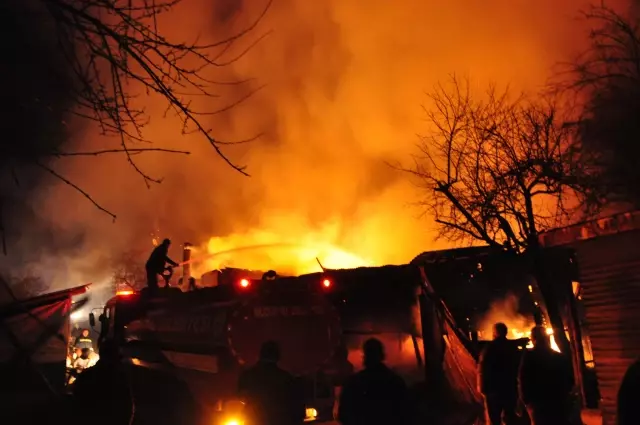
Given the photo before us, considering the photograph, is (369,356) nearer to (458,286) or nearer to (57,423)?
(57,423)

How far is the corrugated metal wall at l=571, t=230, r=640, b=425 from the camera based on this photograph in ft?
19.5

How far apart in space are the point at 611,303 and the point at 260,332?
192 inches

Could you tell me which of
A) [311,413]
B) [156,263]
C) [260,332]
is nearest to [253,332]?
[260,332]

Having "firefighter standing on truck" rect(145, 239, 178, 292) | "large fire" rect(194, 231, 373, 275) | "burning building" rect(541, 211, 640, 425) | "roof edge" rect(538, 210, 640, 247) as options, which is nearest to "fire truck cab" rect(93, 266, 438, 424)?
"firefighter standing on truck" rect(145, 239, 178, 292)

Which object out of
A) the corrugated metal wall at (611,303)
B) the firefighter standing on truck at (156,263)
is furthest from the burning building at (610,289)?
the firefighter standing on truck at (156,263)

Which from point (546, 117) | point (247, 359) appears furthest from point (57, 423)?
point (546, 117)

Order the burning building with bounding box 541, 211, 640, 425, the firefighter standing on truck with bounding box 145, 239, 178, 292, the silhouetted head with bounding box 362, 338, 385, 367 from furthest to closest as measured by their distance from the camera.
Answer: the firefighter standing on truck with bounding box 145, 239, 178, 292
the burning building with bounding box 541, 211, 640, 425
the silhouetted head with bounding box 362, 338, 385, 367

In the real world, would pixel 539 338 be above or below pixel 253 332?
below

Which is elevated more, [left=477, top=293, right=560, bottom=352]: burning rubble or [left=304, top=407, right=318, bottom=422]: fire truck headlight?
[left=477, top=293, right=560, bottom=352]: burning rubble

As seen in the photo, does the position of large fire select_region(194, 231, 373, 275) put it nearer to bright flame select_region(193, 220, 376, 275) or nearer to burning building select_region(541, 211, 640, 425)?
bright flame select_region(193, 220, 376, 275)

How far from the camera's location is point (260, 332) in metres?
8.12

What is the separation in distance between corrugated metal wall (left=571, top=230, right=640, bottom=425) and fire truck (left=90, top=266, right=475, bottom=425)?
9.35 ft

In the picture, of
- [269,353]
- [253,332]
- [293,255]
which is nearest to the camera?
[269,353]

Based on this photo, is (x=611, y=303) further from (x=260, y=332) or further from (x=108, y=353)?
(x=108, y=353)
